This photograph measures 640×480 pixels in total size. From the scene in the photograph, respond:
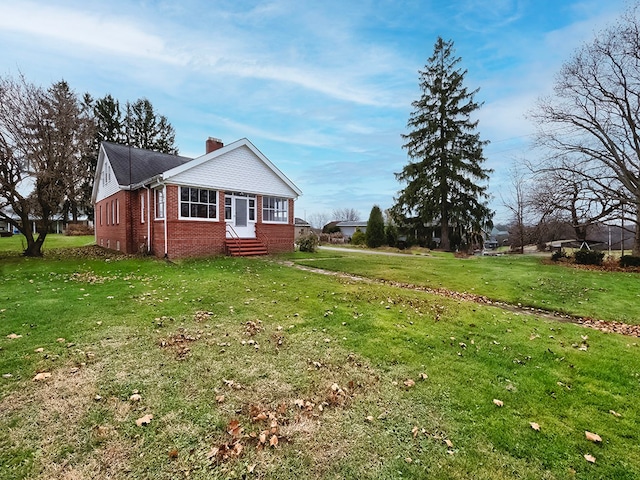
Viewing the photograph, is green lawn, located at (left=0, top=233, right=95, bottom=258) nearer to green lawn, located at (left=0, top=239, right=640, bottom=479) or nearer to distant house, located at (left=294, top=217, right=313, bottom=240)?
green lawn, located at (left=0, top=239, right=640, bottom=479)

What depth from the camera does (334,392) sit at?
3.62 metres

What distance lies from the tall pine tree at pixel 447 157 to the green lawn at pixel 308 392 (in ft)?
73.4

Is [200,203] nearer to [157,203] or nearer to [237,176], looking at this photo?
[157,203]

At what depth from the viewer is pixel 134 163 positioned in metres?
19.4

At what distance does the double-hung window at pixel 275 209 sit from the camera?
18.4 metres

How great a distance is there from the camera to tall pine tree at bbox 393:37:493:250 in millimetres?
27281

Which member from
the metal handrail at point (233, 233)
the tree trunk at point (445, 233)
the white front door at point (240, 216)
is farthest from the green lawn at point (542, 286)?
the tree trunk at point (445, 233)

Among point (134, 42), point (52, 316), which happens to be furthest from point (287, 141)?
point (52, 316)

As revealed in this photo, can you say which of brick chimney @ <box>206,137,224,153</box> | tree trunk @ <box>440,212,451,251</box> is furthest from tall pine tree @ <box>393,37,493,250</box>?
brick chimney @ <box>206,137,224,153</box>

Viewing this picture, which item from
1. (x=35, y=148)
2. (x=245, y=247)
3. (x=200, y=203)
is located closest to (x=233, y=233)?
(x=245, y=247)

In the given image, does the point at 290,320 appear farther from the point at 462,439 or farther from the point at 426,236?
the point at 426,236

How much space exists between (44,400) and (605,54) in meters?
25.3

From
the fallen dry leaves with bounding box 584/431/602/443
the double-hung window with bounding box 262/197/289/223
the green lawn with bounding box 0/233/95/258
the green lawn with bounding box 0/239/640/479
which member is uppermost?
the double-hung window with bounding box 262/197/289/223

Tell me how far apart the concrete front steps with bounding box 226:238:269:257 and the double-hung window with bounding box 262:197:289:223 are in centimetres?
165
